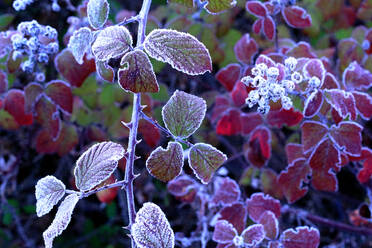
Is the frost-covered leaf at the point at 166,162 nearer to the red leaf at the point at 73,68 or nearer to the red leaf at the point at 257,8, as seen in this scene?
the red leaf at the point at 73,68

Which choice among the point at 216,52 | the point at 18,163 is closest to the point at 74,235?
the point at 18,163

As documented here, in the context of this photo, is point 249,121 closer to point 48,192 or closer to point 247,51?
point 247,51

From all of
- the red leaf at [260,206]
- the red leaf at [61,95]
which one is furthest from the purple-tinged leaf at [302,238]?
the red leaf at [61,95]

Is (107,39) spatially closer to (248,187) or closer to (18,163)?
(248,187)

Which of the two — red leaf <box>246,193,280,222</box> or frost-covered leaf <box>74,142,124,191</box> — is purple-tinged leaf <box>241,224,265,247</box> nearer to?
red leaf <box>246,193,280,222</box>

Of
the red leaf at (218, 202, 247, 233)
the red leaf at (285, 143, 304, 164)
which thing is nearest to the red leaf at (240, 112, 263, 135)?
the red leaf at (285, 143, 304, 164)
